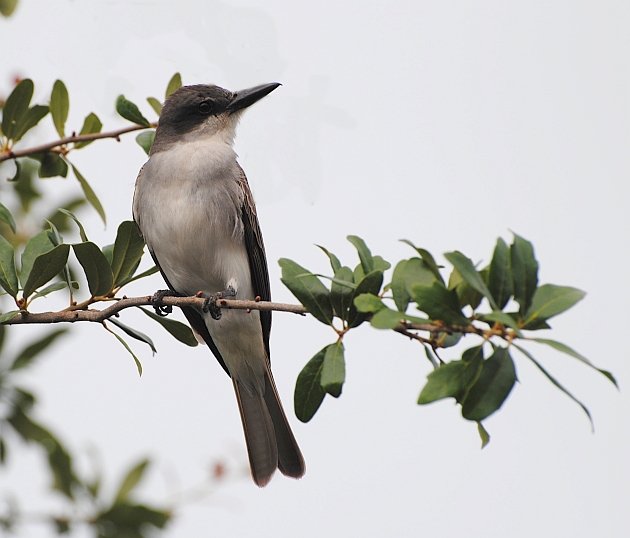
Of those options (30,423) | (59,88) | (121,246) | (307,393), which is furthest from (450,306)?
(30,423)

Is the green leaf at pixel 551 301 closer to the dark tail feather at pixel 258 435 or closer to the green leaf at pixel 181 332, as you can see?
the green leaf at pixel 181 332

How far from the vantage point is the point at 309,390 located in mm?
3221

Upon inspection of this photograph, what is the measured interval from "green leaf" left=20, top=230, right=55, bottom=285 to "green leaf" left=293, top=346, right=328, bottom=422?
1178 millimetres

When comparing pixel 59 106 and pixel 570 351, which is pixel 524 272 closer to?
pixel 570 351

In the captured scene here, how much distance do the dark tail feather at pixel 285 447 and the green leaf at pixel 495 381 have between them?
2.53 m

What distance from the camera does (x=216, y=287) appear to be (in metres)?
5.41

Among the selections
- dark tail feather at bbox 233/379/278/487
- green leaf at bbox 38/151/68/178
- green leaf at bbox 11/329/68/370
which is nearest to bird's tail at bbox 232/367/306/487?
dark tail feather at bbox 233/379/278/487

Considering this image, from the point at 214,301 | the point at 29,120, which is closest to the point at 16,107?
the point at 29,120

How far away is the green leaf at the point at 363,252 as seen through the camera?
3.19m

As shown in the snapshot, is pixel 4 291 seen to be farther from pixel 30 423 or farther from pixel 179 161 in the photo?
pixel 179 161

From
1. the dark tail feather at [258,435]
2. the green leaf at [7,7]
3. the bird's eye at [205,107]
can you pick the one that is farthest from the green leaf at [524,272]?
the bird's eye at [205,107]

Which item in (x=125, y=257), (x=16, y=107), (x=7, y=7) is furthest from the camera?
(x=7, y=7)

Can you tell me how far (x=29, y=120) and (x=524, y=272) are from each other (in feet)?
8.33

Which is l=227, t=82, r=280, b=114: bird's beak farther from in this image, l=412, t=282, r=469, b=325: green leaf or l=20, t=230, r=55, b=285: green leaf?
l=412, t=282, r=469, b=325: green leaf
